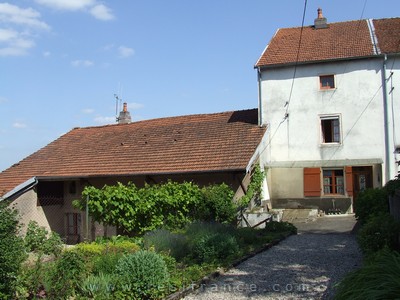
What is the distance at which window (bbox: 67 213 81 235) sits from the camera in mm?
21094

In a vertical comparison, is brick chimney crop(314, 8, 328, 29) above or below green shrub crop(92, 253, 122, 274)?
above

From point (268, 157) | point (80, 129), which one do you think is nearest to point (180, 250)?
point (268, 157)

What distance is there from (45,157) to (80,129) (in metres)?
4.20

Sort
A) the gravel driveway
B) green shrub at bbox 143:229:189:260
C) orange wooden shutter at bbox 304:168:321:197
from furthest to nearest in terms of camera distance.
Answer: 1. orange wooden shutter at bbox 304:168:321:197
2. green shrub at bbox 143:229:189:260
3. the gravel driveway

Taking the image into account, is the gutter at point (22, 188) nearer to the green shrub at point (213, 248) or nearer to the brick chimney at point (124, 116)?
the brick chimney at point (124, 116)

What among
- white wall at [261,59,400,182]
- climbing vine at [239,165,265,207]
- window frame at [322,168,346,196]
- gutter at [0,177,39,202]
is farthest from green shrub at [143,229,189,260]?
window frame at [322,168,346,196]

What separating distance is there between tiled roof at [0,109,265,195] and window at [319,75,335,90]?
357cm

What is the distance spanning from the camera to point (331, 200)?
21.2 metres

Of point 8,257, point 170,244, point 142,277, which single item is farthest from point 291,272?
point 8,257

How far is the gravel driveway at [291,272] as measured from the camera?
22.7 feet

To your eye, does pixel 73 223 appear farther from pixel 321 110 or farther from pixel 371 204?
pixel 371 204

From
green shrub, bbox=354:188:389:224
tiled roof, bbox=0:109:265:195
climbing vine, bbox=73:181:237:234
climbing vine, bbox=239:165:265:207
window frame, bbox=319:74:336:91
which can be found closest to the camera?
green shrub, bbox=354:188:389:224

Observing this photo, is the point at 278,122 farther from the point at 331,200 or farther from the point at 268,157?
the point at 331,200

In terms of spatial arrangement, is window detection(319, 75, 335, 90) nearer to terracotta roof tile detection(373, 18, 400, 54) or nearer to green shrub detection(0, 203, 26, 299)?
terracotta roof tile detection(373, 18, 400, 54)
